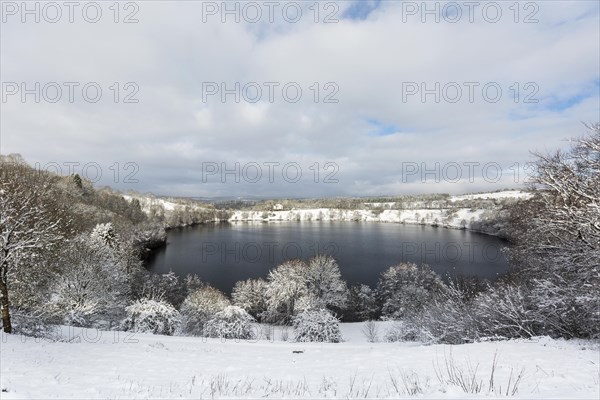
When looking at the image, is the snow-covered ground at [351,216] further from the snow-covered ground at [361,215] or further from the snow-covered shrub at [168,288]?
the snow-covered shrub at [168,288]

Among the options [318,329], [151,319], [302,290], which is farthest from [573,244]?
[302,290]

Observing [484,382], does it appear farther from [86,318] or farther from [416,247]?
[416,247]

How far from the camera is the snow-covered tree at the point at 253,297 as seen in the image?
37.1m

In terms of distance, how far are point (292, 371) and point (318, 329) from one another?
1388cm

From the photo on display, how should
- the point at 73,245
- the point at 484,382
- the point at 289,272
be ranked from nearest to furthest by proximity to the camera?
1. the point at 484,382
2. the point at 73,245
3. the point at 289,272

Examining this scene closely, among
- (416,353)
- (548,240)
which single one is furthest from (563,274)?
(416,353)

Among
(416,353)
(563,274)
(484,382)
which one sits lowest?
(416,353)

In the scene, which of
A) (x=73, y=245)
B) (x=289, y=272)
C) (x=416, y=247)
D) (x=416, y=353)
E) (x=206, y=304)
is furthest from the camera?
(x=416, y=247)

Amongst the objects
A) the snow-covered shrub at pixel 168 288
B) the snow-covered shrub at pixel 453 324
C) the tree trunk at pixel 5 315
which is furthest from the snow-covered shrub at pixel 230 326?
the tree trunk at pixel 5 315

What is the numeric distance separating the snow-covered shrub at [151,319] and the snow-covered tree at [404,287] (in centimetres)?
2269

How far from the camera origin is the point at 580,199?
11.0 m

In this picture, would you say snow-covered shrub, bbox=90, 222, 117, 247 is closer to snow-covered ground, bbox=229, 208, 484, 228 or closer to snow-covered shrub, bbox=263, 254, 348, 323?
snow-covered shrub, bbox=263, 254, 348, 323

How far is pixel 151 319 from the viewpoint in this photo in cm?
2061

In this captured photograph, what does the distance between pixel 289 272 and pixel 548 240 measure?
29.0m
